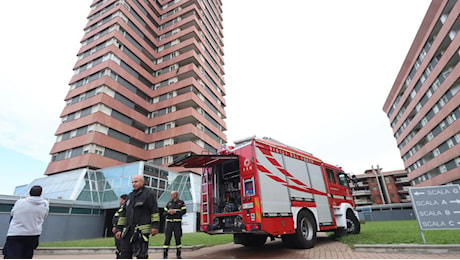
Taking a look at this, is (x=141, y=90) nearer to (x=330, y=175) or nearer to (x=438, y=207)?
(x=330, y=175)

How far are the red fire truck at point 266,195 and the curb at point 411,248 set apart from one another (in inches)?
63.3

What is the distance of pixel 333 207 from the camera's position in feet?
28.5

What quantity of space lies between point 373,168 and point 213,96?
5599 centimetres

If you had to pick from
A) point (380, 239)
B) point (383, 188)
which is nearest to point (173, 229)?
point (380, 239)

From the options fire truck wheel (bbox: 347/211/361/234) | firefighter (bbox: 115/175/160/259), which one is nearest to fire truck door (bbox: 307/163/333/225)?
fire truck wheel (bbox: 347/211/361/234)

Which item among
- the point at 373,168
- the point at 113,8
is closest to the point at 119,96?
the point at 113,8

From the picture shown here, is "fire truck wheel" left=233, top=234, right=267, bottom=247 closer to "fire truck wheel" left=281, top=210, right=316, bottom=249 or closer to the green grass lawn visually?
"fire truck wheel" left=281, top=210, right=316, bottom=249

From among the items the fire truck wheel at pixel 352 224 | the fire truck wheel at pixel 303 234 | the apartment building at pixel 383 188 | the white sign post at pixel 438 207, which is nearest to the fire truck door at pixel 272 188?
the fire truck wheel at pixel 303 234

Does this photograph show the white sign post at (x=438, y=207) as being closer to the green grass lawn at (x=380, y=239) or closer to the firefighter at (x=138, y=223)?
the green grass lawn at (x=380, y=239)

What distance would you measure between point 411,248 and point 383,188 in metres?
72.1

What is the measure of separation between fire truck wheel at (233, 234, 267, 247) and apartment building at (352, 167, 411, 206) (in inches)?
2673

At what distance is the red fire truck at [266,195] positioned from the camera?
20.7ft

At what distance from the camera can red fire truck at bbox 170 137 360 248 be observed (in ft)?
20.7

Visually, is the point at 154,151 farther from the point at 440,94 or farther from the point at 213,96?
the point at 440,94
